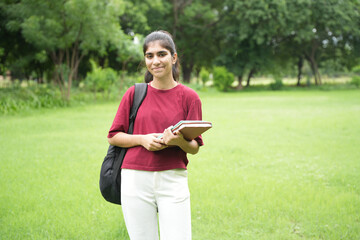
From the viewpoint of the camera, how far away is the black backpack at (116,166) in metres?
1.99

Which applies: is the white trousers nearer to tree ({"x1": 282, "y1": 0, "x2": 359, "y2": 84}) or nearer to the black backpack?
the black backpack

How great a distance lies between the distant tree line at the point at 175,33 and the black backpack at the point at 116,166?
1224cm

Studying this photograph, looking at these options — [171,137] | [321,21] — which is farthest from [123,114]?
[321,21]

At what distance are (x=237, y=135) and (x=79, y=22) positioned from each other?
28.3ft

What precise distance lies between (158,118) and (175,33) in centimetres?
3182

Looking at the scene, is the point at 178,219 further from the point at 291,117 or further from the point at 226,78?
the point at 226,78

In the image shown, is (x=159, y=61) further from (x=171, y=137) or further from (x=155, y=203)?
(x=155, y=203)

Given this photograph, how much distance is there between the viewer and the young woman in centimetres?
186

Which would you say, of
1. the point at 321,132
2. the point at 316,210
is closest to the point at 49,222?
the point at 316,210

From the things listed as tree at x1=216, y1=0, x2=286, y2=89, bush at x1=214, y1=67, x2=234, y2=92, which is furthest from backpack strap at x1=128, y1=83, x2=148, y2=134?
bush at x1=214, y1=67, x2=234, y2=92

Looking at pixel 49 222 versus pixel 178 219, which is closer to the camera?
pixel 178 219

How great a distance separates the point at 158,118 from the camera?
76.1 inches

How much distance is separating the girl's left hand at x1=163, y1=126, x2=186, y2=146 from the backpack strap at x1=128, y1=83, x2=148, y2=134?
1.05ft

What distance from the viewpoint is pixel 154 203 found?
1908 millimetres
